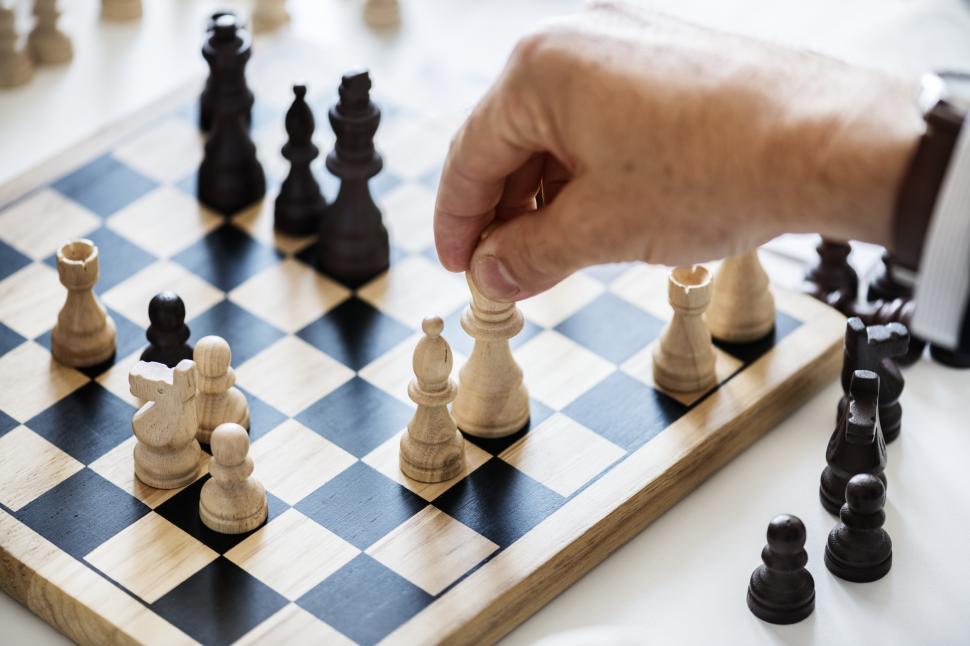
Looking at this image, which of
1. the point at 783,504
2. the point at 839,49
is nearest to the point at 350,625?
the point at 783,504

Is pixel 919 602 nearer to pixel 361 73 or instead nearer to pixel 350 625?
pixel 350 625

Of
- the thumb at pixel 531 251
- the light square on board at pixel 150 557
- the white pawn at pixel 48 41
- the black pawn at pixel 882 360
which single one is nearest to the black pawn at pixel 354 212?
the thumb at pixel 531 251

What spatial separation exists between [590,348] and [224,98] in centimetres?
61

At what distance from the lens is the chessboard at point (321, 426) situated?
4.81 ft

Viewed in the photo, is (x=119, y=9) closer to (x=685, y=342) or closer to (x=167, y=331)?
(x=167, y=331)

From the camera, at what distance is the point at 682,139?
52.3 inches

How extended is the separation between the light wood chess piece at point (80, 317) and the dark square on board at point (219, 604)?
1.21 feet

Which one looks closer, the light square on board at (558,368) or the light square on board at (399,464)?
the light square on board at (399,464)

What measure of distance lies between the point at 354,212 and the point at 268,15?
663mm

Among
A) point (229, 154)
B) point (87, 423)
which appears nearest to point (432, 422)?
point (87, 423)

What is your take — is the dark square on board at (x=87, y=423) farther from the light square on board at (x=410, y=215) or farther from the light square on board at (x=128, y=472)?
the light square on board at (x=410, y=215)

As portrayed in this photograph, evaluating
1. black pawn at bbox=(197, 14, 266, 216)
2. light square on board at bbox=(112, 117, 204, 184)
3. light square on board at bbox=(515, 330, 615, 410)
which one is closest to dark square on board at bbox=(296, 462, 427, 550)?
light square on board at bbox=(515, 330, 615, 410)

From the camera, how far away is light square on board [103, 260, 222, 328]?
1845 mm

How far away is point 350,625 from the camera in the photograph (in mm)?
1427
